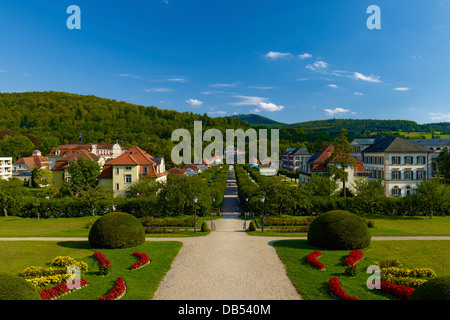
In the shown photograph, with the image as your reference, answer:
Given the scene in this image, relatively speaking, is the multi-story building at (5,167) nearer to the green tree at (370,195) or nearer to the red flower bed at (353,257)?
the green tree at (370,195)

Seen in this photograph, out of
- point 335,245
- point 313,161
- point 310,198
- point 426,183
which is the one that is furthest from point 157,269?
point 313,161

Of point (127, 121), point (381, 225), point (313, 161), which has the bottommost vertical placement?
point (381, 225)

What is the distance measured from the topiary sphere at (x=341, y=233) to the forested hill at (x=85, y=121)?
108m

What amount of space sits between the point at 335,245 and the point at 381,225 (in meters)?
14.3

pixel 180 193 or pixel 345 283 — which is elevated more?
pixel 180 193

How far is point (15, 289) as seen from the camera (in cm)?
915

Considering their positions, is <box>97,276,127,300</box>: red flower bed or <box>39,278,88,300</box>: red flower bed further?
<box>39,278,88,300</box>: red flower bed

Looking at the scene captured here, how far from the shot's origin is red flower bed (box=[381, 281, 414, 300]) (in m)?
12.0

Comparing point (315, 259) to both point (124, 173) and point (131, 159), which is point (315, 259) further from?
point (124, 173)

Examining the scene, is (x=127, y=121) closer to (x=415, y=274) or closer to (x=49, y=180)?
(x=49, y=180)

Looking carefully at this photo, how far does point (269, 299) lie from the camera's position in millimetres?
11805

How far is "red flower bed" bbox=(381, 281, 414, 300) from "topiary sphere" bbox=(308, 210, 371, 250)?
6144 millimetres

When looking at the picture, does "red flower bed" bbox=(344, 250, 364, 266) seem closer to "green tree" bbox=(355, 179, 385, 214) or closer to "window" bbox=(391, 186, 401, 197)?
"green tree" bbox=(355, 179, 385, 214)

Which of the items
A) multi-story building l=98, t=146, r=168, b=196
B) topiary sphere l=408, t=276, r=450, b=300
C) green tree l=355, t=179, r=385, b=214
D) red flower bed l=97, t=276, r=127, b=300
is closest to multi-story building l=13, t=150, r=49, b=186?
multi-story building l=98, t=146, r=168, b=196
